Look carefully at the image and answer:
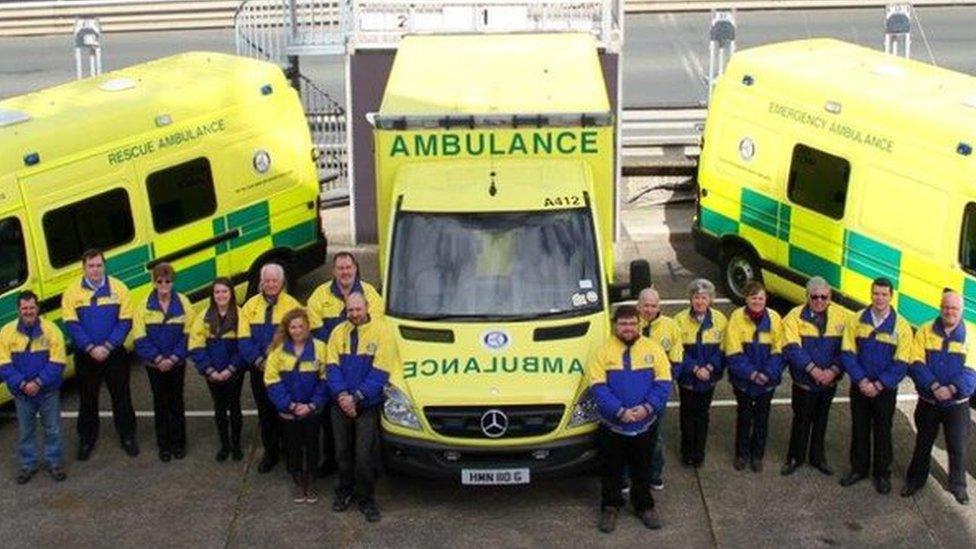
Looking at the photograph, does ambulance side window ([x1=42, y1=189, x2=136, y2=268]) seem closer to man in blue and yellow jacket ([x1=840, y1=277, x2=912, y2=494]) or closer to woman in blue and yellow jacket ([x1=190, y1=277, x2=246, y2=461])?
woman in blue and yellow jacket ([x1=190, y1=277, x2=246, y2=461])

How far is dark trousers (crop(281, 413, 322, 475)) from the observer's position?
10.6 m

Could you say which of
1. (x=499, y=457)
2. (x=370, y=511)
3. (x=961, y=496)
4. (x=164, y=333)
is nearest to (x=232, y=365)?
(x=164, y=333)

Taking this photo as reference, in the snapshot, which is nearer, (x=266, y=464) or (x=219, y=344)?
(x=219, y=344)

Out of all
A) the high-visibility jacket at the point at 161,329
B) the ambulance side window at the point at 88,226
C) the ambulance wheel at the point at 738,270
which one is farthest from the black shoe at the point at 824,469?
the ambulance side window at the point at 88,226

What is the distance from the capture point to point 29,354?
10.8m

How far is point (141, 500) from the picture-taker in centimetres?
1095

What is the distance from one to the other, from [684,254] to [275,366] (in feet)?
22.6

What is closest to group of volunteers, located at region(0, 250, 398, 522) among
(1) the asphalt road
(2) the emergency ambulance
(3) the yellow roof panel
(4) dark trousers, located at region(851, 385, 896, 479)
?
(2) the emergency ambulance

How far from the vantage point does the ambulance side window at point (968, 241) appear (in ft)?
38.4

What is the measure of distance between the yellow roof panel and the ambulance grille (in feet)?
8.12

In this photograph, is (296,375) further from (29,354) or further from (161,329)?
(29,354)

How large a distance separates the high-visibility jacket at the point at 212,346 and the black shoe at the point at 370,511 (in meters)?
1.42

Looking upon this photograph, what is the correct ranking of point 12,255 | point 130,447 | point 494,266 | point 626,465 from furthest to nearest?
point 12,255, point 130,447, point 494,266, point 626,465

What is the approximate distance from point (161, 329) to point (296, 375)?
1349 mm
